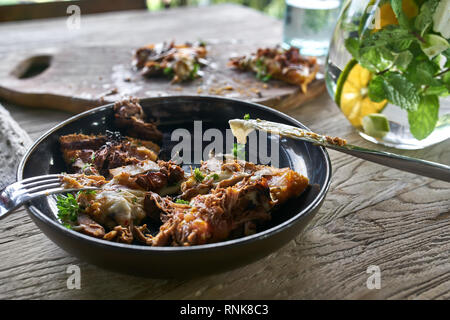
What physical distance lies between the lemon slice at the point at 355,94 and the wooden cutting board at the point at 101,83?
0.34 m

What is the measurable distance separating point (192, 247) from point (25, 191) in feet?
1.41

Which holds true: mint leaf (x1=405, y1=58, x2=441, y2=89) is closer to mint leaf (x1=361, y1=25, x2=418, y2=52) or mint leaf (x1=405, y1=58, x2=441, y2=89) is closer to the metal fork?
mint leaf (x1=361, y1=25, x2=418, y2=52)

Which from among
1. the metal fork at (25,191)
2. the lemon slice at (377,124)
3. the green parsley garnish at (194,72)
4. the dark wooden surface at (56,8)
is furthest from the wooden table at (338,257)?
the dark wooden surface at (56,8)

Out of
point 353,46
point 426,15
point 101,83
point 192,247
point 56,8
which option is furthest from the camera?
point 56,8

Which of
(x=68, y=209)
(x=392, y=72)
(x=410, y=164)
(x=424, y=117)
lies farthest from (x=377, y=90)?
(x=68, y=209)

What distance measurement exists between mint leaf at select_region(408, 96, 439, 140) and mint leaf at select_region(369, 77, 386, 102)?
106mm

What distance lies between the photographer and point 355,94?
1.64 m

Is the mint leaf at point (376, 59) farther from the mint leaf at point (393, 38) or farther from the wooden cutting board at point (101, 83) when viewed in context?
the wooden cutting board at point (101, 83)

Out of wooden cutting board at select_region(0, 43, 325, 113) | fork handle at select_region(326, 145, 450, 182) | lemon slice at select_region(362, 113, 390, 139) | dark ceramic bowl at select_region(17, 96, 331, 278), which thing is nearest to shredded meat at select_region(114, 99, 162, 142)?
dark ceramic bowl at select_region(17, 96, 331, 278)

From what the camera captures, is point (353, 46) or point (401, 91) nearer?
point (401, 91)

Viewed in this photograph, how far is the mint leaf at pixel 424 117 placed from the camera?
1426mm

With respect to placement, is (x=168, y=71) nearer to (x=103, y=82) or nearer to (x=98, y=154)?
(x=103, y=82)

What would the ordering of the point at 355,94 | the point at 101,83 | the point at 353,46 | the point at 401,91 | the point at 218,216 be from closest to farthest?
the point at 218,216
the point at 401,91
the point at 353,46
the point at 355,94
the point at 101,83

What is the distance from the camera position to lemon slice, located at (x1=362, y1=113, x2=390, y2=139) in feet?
A: 5.23
